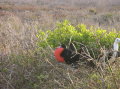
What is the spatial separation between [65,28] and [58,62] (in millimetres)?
490

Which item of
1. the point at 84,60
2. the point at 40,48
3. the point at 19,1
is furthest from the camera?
the point at 19,1

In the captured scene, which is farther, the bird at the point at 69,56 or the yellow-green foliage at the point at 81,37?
the yellow-green foliage at the point at 81,37

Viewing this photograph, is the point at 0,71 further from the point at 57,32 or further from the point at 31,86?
the point at 57,32

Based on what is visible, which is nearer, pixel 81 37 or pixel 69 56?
pixel 69 56

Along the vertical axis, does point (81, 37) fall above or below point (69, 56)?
above

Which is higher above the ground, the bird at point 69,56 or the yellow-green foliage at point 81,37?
the yellow-green foliage at point 81,37

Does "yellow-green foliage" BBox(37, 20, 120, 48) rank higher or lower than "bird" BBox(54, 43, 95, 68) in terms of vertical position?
higher

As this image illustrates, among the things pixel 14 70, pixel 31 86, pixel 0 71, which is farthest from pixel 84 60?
pixel 0 71

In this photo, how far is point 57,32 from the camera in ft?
10.1

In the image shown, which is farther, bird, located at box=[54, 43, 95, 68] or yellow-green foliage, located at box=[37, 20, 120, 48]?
yellow-green foliage, located at box=[37, 20, 120, 48]

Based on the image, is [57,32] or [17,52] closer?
[57,32]

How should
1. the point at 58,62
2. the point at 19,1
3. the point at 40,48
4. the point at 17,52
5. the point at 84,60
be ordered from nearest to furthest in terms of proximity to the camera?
the point at 84,60
the point at 58,62
the point at 40,48
the point at 17,52
the point at 19,1

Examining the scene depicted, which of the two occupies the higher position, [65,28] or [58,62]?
[65,28]

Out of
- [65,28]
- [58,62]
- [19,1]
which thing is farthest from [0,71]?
[19,1]
